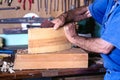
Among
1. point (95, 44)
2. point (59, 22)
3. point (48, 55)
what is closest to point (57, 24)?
point (59, 22)

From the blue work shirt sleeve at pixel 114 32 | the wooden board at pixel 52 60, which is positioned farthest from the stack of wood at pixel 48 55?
the blue work shirt sleeve at pixel 114 32

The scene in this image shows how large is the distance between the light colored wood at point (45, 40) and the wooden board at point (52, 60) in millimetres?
35

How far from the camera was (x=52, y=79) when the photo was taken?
1.58 meters

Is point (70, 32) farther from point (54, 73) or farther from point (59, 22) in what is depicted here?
point (54, 73)

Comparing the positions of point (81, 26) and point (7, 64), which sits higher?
point (81, 26)

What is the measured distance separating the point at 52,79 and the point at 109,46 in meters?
0.47

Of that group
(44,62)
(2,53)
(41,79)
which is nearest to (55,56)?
(44,62)

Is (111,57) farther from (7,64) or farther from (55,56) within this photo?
(7,64)

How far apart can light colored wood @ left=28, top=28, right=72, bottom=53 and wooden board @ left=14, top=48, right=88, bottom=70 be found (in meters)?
0.03

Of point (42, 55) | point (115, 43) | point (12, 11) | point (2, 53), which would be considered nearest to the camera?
point (115, 43)

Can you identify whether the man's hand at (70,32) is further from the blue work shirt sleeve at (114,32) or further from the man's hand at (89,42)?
the blue work shirt sleeve at (114,32)

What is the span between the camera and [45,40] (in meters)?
1.49

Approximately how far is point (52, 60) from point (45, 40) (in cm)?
11

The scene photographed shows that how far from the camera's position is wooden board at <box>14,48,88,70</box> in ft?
4.86
